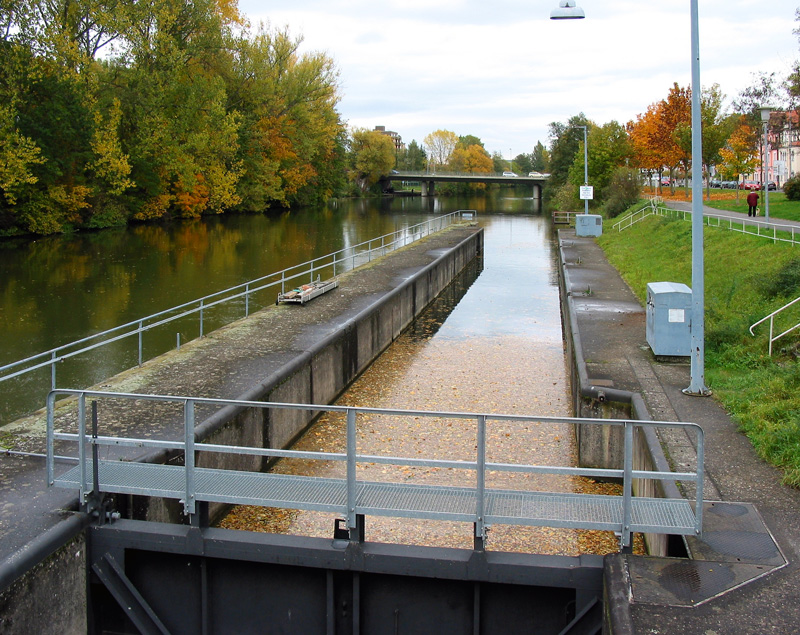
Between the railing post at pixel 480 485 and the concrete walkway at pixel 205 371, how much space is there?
12.2ft

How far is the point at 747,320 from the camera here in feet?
49.3

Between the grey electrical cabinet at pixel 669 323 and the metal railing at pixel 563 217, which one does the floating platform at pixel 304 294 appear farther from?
the metal railing at pixel 563 217

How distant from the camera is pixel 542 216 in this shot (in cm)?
8312

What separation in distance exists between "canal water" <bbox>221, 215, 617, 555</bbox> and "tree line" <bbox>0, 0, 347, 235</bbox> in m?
27.8

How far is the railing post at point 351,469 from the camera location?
267 inches

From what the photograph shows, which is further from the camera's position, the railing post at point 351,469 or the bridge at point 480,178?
the bridge at point 480,178

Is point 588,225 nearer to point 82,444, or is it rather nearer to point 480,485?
point 480,485

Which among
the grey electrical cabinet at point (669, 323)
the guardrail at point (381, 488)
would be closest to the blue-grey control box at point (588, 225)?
the grey electrical cabinet at point (669, 323)

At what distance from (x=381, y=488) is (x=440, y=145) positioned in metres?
170

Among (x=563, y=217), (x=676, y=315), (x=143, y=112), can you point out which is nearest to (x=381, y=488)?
(x=676, y=315)

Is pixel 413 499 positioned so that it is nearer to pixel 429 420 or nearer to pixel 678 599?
pixel 678 599

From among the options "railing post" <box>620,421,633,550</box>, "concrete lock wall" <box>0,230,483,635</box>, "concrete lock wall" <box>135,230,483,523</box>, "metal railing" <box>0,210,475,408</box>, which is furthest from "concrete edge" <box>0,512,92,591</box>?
"railing post" <box>620,421,633,550</box>

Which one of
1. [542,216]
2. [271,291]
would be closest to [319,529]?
[271,291]

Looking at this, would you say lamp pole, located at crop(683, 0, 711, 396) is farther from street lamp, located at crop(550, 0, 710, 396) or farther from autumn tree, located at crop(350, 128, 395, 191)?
autumn tree, located at crop(350, 128, 395, 191)
